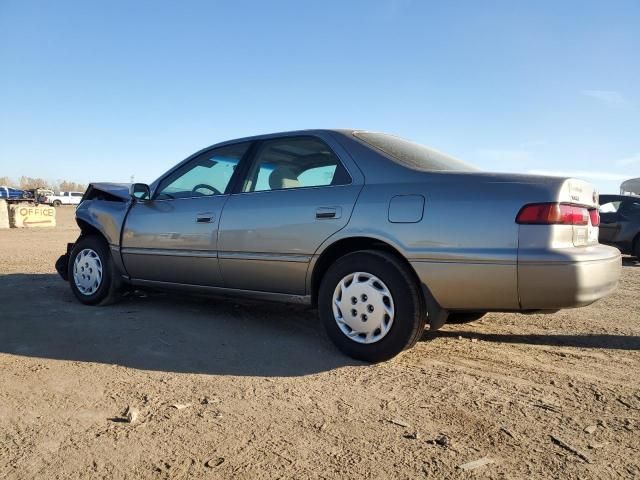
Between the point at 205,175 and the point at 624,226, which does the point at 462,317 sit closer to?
the point at 205,175

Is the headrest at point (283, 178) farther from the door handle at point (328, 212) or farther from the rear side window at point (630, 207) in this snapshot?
the rear side window at point (630, 207)

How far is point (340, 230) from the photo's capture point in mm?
3221

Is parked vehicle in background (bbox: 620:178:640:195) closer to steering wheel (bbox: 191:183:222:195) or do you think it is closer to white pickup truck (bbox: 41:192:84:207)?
steering wheel (bbox: 191:183:222:195)

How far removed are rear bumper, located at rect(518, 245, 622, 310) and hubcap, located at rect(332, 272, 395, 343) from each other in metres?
0.78

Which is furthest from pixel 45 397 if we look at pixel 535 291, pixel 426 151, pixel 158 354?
pixel 426 151

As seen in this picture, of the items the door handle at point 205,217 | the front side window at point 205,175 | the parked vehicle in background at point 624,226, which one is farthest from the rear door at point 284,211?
the parked vehicle in background at point 624,226

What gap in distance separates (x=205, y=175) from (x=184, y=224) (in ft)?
1.61

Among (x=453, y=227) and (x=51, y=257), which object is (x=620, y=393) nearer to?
(x=453, y=227)

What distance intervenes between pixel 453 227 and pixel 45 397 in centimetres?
240

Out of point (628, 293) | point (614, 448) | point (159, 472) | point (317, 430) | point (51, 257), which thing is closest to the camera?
point (159, 472)

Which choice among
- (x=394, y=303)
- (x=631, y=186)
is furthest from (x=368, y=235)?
(x=631, y=186)

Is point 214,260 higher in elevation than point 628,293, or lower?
higher

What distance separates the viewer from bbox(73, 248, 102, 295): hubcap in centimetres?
473

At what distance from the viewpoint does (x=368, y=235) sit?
3.10 meters
